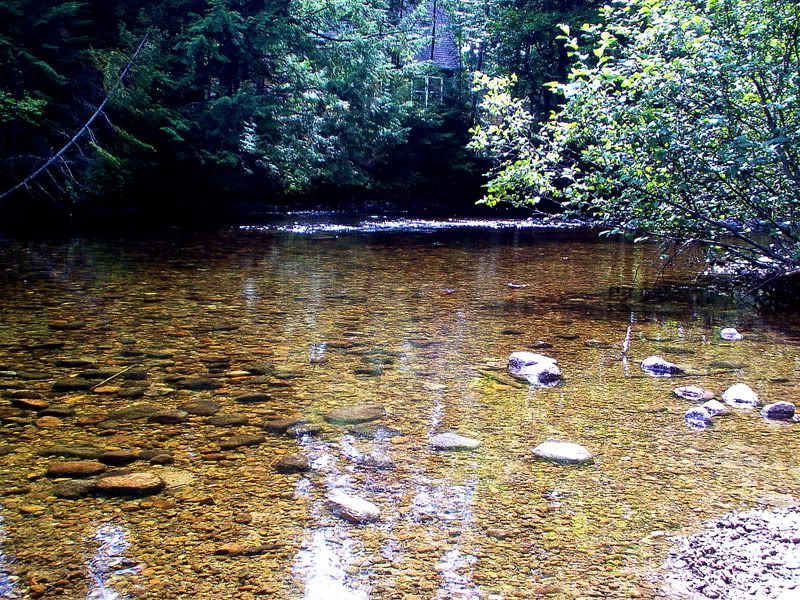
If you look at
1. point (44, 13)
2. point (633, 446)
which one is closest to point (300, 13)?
point (44, 13)

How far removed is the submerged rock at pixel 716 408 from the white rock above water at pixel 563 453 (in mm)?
1100

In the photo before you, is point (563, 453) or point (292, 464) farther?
point (563, 453)

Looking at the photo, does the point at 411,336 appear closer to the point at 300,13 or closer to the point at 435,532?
the point at 435,532

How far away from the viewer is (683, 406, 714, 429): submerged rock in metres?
4.00

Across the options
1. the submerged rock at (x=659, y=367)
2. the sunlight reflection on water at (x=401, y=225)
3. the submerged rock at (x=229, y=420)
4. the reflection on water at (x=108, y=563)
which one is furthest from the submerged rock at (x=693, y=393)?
the sunlight reflection on water at (x=401, y=225)

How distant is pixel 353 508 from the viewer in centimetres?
297

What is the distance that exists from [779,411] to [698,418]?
540mm

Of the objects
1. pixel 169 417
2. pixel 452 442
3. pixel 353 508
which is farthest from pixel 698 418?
pixel 169 417

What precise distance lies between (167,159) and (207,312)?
12.2 metres

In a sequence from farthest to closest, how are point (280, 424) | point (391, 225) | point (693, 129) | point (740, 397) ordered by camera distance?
point (391, 225), point (693, 129), point (740, 397), point (280, 424)

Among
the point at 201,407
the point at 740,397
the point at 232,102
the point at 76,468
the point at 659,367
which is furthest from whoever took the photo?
the point at 232,102

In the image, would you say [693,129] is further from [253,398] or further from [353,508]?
[353,508]

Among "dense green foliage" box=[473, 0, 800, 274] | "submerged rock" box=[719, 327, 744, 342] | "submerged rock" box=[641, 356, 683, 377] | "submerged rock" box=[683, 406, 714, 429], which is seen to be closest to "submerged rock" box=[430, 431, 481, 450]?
"submerged rock" box=[683, 406, 714, 429]

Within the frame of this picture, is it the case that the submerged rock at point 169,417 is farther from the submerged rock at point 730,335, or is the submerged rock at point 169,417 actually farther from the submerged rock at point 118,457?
the submerged rock at point 730,335
